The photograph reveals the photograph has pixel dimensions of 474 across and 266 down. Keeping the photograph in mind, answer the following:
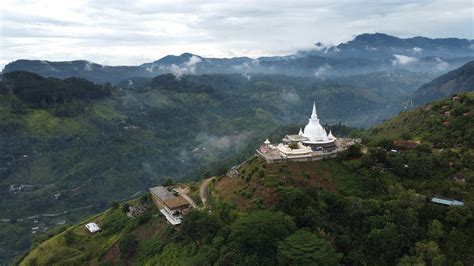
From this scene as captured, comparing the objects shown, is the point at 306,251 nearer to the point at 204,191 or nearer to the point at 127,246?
the point at 204,191

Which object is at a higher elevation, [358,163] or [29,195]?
[358,163]

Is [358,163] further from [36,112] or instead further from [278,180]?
[36,112]

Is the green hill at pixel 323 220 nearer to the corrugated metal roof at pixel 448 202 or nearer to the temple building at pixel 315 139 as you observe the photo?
the corrugated metal roof at pixel 448 202

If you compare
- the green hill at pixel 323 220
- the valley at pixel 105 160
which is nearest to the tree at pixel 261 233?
the green hill at pixel 323 220

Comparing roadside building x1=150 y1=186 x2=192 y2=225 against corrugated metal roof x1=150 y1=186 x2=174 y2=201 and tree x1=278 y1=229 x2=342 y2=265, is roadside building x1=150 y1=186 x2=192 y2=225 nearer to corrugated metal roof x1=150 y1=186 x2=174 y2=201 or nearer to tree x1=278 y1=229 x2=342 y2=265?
corrugated metal roof x1=150 y1=186 x2=174 y2=201

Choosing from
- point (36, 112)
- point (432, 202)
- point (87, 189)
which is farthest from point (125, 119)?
point (432, 202)

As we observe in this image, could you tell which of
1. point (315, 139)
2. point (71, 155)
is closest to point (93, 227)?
point (315, 139)
